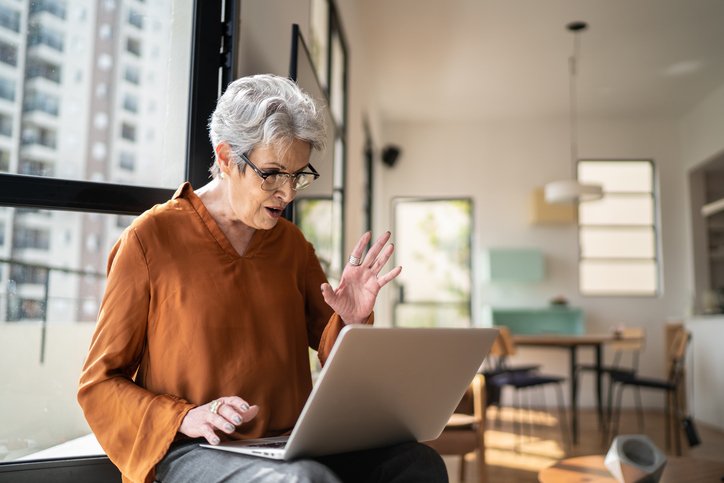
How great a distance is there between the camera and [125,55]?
2.00 meters

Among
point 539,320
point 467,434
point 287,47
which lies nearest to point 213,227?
point 287,47

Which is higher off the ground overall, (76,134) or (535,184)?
(535,184)

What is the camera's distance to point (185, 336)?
55.0 inches

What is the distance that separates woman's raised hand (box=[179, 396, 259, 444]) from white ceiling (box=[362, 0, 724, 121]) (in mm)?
5102

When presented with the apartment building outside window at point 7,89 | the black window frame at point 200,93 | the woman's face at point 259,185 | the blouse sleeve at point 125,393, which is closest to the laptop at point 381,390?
the blouse sleeve at point 125,393

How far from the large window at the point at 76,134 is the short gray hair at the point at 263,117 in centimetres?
44

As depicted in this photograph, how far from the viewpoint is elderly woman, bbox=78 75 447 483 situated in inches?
50.0

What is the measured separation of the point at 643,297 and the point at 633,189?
140cm

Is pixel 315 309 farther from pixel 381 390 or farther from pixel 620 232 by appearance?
pixel 620 232

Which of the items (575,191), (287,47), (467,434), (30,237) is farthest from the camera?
(575,191)

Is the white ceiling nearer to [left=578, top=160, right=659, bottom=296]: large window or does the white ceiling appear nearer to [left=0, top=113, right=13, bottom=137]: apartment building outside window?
[left=578, top=160, right=659, bottom=296]: large window

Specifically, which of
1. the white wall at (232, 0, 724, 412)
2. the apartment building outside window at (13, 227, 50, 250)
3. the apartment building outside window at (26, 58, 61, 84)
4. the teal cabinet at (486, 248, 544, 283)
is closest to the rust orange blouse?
the apartment building outside window at (26, 58, 61, 84)

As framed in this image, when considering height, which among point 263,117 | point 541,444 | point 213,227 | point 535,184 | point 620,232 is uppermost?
point 535,184

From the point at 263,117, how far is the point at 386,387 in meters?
0.63
